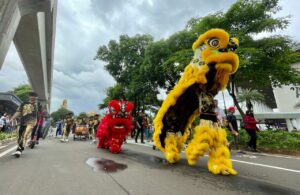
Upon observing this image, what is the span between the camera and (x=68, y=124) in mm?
13977

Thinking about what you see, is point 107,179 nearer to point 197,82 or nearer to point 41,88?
point 197,82

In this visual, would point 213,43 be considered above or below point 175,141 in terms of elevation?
above

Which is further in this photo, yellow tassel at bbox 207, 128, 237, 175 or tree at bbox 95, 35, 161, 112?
tree at bbox 95, 35, 161, 112

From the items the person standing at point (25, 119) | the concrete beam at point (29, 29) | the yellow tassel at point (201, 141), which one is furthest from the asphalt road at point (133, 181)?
the concrete beam at point (29, 29)

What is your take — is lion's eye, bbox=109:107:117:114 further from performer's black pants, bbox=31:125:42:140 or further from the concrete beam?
the concrete beam

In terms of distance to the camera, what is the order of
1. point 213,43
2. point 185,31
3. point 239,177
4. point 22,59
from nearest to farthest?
point 239,177 → point 213,43 → point 185,31 → point 22,59

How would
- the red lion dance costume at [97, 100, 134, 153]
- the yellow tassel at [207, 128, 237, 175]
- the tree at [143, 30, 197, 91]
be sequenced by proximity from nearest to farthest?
the yellow tassel at [207, 128, 237, 175] → the red lion dance costume at [97, 100, 134, 153] → the tree at [143, 30, 197, 91]

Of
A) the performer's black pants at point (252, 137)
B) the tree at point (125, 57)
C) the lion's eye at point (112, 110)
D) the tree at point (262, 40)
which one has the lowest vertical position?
the performer's black pants at point (252, 137)

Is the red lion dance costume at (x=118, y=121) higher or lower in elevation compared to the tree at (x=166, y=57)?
lower

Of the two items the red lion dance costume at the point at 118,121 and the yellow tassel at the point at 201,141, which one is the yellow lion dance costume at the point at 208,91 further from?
the red lion dance costume at the point at 118,121

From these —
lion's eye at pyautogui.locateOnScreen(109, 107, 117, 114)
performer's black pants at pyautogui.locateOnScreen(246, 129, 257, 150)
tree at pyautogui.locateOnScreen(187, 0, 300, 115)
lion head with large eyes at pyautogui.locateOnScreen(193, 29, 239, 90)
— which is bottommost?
performer's black pants at pyautogui.locateOnScreen(246, 129, 257, 150)

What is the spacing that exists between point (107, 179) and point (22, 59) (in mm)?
21221

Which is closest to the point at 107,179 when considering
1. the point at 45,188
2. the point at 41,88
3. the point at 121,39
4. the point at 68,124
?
the point at 45,188

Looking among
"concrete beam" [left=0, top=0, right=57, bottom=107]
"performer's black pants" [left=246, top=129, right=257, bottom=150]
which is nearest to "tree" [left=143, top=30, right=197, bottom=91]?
"performer's black pants" [left=246, top=129, right=257, bottom=150]
